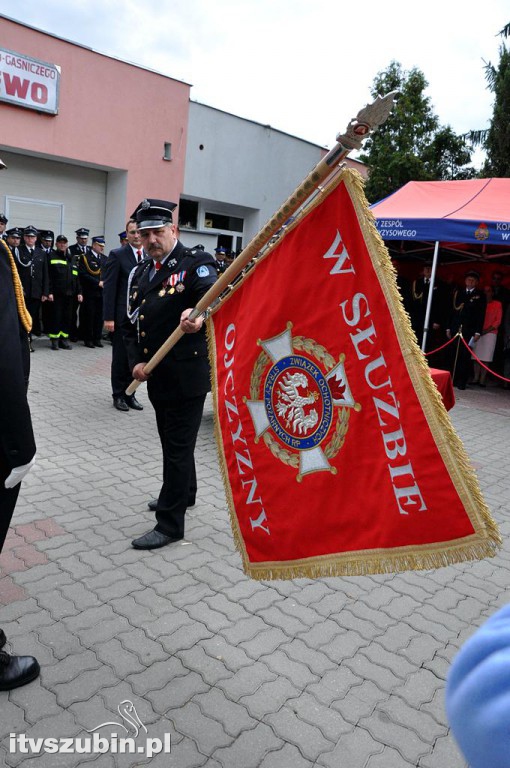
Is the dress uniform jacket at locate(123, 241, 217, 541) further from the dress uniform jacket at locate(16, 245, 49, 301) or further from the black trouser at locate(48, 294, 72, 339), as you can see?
the black trouser at locate(48, 294, 72, 339)

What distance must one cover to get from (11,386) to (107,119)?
1289 centimetres

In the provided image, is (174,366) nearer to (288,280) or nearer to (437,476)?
(288,280)

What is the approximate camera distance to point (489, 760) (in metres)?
0.72

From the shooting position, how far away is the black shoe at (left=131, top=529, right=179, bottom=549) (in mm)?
3740

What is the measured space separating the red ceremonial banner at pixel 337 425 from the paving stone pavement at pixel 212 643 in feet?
2.13

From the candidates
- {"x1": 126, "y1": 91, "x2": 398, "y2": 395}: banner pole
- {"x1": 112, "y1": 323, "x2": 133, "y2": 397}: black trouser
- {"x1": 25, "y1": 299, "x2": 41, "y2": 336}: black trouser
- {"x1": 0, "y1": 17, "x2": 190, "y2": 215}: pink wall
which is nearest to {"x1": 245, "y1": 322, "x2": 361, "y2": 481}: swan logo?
{"x1": 126, "y1": 91, "x2": 398, "y2": 395}: banner pole

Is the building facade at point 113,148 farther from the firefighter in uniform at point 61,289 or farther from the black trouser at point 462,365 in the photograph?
the black trouser at point 462,365

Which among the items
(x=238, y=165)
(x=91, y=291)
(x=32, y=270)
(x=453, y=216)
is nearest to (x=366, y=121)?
(x=453, y=216)

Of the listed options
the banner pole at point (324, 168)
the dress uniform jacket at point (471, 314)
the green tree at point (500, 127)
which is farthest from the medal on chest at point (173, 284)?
the green tree at point (500, 127)

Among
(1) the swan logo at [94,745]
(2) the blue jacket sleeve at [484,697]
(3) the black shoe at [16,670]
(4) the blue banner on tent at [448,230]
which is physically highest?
(4) the blue banner on tent at [448,230]

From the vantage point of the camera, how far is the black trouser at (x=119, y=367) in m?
6.88

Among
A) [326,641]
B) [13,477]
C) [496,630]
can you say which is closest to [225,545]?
[326,641]

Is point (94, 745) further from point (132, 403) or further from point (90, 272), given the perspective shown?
point (90, 272)

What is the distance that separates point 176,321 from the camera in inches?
143
